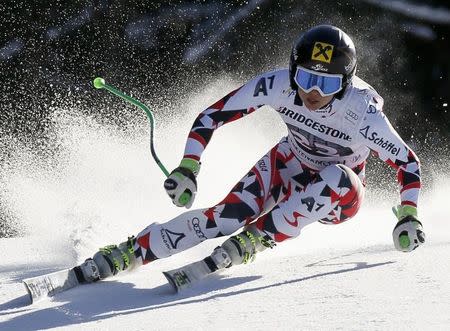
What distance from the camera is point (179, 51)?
26.1 feet

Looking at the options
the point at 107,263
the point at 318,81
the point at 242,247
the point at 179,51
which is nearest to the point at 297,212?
the point at 242,247

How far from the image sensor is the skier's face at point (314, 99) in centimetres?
329

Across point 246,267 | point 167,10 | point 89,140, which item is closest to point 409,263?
point 246,267

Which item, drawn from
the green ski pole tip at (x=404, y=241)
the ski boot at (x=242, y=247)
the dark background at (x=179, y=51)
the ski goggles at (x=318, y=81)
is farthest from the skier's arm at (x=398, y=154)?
the dark background at (x=179, y=51)

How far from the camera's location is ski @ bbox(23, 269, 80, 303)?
2816mm

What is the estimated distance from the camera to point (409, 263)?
3076 millimetres

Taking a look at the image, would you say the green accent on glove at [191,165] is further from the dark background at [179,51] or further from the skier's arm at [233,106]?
the dark background at [179,51]

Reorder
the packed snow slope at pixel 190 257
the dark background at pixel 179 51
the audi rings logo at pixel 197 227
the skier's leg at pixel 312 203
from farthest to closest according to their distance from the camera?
the dark background at pixel 179 51
the audi rings logo at pixel 197 227
the skier's leg at pixel 312 203
the packed snow slope at pixel 190 257

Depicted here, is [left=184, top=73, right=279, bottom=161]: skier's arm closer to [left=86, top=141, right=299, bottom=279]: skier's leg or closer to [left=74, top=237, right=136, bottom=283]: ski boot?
[left=86, top=141, right=299, bottom=279]: skier's leg

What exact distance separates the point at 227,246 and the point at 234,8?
17.3 ft

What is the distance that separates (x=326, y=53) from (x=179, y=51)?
193 inches

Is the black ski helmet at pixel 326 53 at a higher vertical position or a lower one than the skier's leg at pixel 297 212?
higher

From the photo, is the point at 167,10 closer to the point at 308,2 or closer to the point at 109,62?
the point at 109,62

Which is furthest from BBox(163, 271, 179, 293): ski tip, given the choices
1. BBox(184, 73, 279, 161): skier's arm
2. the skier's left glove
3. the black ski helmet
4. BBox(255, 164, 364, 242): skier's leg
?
the black ski helmet
